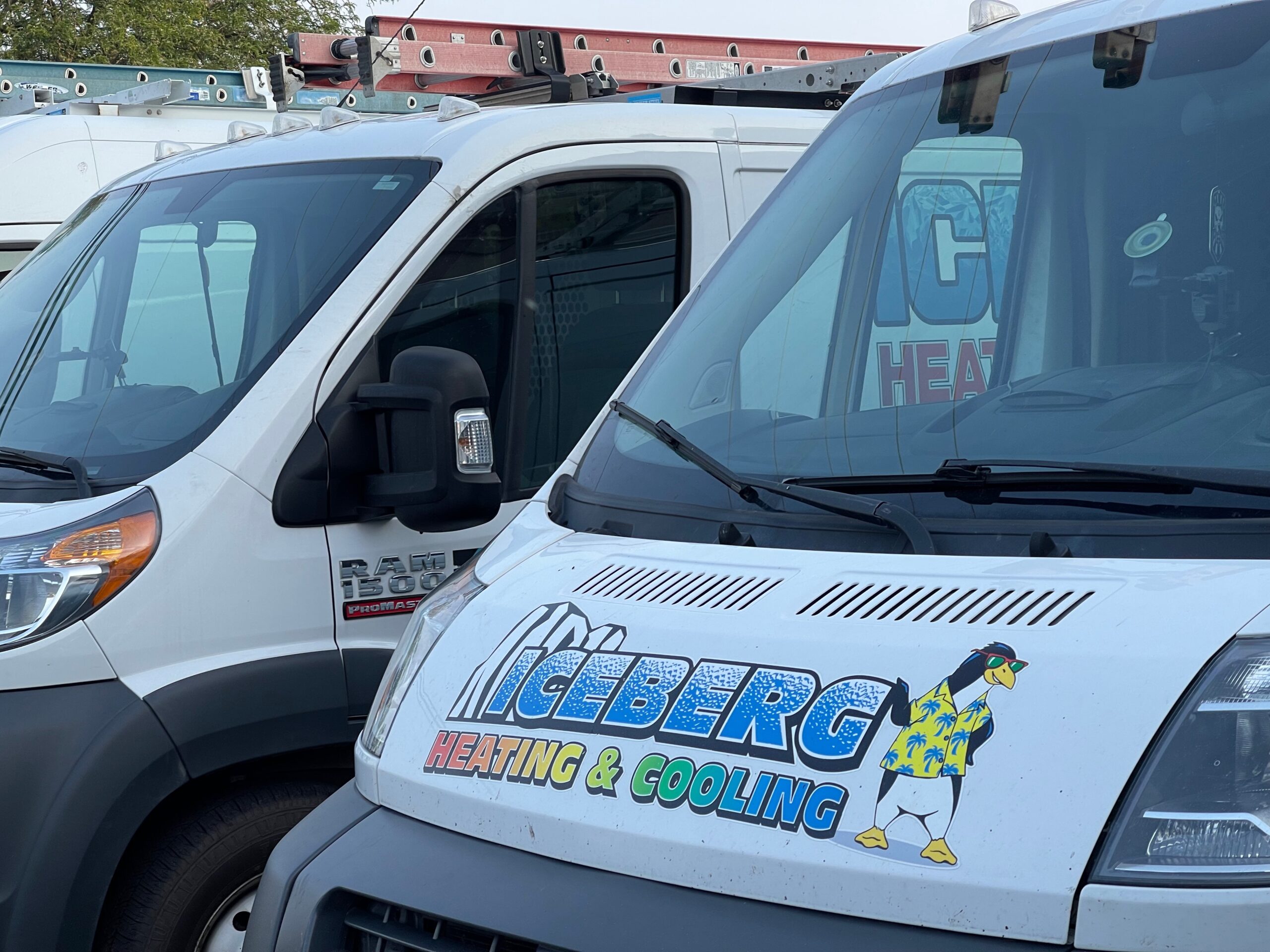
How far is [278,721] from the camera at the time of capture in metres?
3.04

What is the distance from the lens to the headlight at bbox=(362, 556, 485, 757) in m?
2.24

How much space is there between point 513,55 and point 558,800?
4.93m

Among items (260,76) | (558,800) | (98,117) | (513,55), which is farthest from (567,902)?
(260,76)

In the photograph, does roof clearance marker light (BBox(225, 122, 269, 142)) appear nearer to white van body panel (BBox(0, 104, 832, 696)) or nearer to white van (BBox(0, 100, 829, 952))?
white van (BBox(0, 100, 829, 952))

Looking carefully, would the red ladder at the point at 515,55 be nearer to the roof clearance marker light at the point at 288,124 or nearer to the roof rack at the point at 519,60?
the roof rack at the point at 519,60

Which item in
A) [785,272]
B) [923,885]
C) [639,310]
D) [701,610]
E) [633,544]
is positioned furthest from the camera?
[639,310]

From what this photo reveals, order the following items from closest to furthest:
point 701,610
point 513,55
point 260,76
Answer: point 701,610 < point 513,55 < point 260,76

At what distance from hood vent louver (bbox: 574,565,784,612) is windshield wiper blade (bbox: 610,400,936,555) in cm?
16

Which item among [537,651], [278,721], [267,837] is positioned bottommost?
[267,837]

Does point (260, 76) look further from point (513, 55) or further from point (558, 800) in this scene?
point (558, 800)

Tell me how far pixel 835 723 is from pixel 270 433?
178cm

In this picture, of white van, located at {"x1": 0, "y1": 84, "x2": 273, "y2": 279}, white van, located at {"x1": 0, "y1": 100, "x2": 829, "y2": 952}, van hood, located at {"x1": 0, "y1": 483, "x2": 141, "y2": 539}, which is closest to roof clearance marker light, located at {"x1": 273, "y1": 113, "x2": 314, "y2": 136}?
white van, located at {"x1": 0, "y1": 100, "x2": 829, "y2": 952}

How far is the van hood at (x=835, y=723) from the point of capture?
1493 mm

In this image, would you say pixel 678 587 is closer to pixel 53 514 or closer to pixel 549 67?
pixel 53 514
